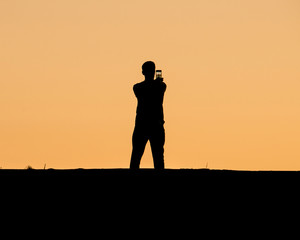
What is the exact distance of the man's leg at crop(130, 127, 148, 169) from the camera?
60.9 feet

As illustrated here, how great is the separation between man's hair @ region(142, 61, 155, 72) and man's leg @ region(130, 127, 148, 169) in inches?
44.9

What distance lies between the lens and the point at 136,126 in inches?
731

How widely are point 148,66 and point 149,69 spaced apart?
0.21 ft

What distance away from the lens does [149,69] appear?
1819 cm

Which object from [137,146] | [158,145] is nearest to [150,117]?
[158,145]
